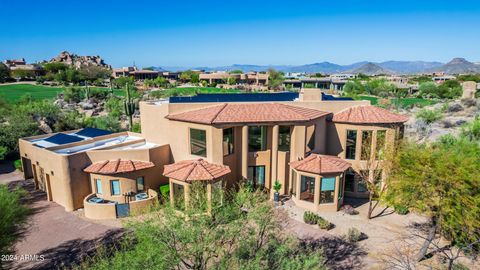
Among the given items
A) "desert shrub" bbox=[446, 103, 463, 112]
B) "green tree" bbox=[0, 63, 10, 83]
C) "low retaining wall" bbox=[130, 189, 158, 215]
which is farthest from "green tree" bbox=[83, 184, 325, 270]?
"green tree" bbox=[0, 63, 10, 83]

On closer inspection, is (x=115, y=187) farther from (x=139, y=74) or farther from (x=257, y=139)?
(x=139, y=74)

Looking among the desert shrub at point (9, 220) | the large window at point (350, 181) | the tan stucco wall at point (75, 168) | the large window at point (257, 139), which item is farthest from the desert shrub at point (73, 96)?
the large window at point (350, 181)

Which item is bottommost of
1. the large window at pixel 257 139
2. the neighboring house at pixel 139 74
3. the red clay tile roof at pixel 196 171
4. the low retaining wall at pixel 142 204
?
the low retaining wall at pixel 142 204

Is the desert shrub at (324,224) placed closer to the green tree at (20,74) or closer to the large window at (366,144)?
the large window at (366,144)

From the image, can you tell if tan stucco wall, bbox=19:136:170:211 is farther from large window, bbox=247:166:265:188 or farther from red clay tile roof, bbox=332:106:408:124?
red clay tile roof, bbox=332:106:408:124

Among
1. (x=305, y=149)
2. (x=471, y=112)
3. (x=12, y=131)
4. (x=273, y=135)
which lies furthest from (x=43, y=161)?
(x=471, y=112)

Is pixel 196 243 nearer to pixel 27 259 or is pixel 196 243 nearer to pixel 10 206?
pixel 10 206

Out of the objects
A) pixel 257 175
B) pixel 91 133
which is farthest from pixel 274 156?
pixel 91 133
